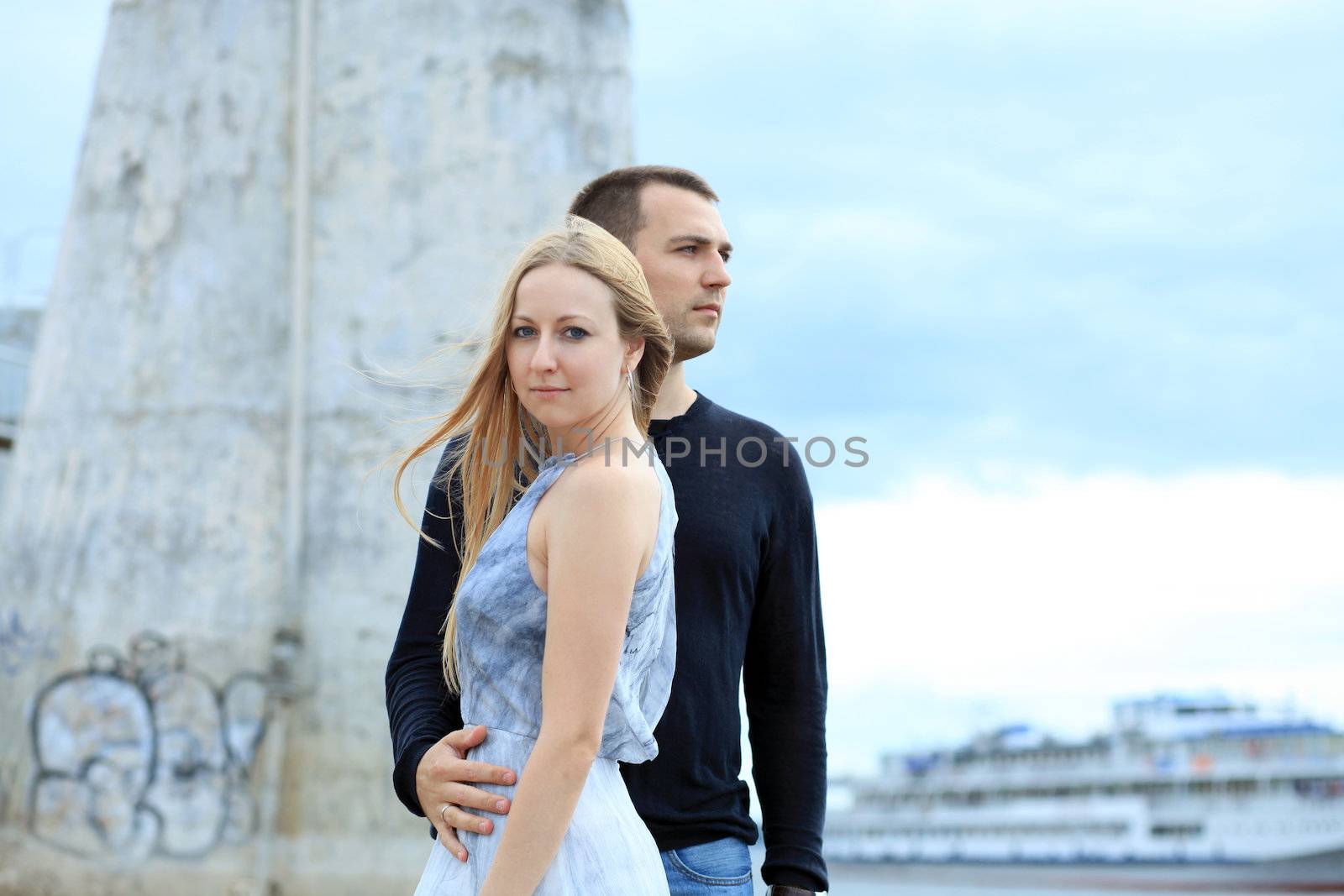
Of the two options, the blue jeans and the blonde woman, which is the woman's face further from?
the blue jeans

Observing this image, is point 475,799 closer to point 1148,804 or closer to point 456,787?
point 456,787

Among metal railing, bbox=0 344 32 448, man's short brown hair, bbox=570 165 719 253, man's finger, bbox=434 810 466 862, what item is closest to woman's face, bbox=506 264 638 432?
man's finger, bbox=434 810 466 862

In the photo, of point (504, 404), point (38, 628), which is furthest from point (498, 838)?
point (38, 628)

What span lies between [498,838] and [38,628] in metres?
6.79

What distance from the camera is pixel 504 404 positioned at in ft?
6.27

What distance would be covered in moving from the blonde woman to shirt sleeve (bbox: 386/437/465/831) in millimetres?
143

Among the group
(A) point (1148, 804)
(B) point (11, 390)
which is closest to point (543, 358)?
(B) point (11, 390)

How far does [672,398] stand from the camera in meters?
2.37

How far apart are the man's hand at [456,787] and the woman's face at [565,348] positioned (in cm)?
41

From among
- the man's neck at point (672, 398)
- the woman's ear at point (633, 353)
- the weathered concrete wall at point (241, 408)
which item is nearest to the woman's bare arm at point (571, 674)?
the woman's ear at point (633, 353)

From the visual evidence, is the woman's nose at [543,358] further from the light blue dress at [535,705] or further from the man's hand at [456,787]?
the man's hand at [456,787]

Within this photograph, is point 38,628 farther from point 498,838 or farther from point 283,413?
point 498,838

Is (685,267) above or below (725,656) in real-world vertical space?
above

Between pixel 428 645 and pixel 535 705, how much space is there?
45cm
